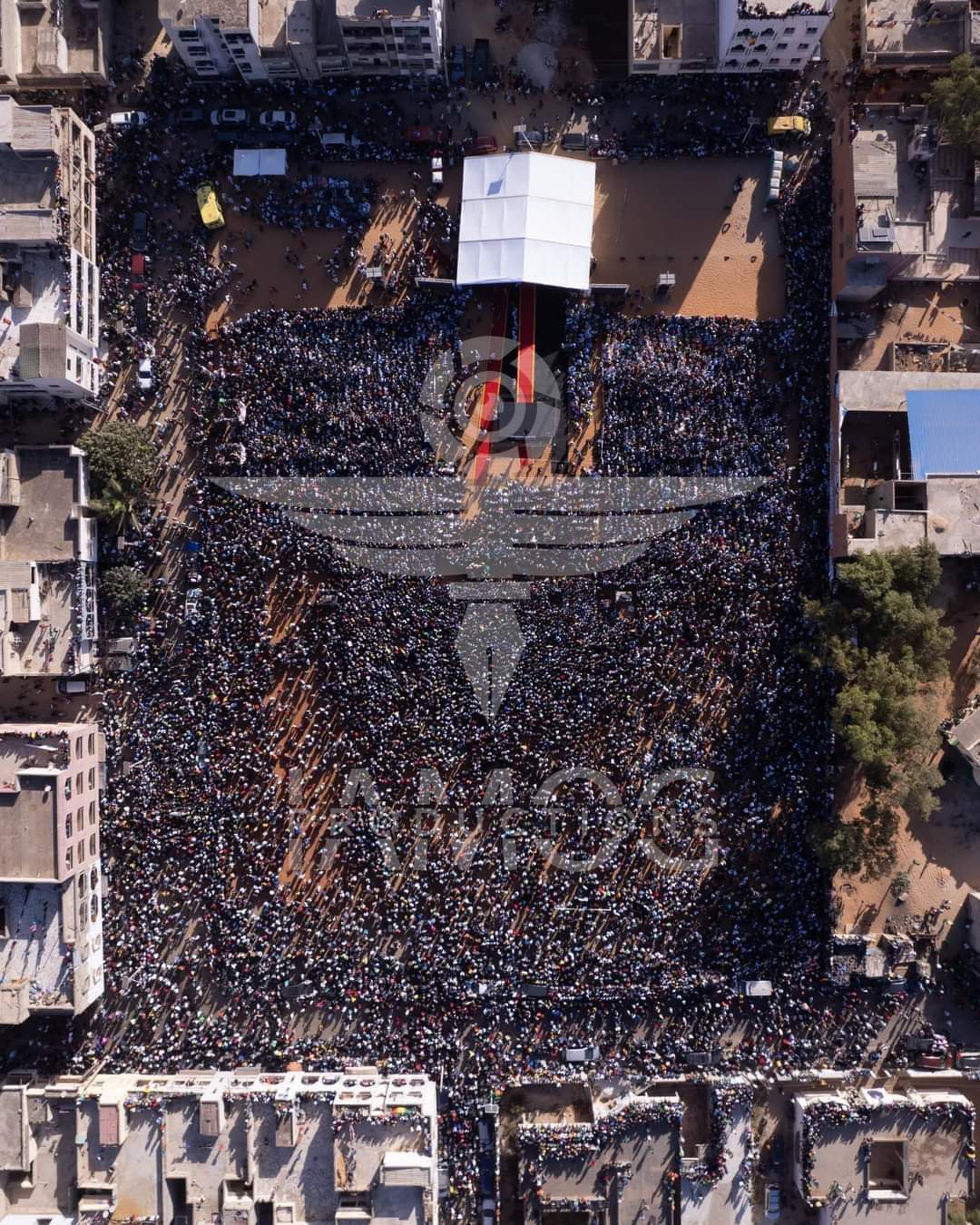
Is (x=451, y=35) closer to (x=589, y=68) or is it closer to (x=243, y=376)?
(x=589, y=68)

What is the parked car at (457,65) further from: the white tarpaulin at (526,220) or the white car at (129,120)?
the white car at (129,120)

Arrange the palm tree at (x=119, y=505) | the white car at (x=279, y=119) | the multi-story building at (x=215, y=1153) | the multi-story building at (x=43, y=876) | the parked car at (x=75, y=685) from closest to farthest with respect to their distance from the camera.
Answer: the multi-story building at (x=43, y=876) → the multi-story building at (x=215, y=1153) → the palm tree at (x=119, y=505) → the parked car at (x=75, y=685) → the white car at (x=279, y=119)

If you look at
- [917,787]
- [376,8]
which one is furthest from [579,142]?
[917,787]

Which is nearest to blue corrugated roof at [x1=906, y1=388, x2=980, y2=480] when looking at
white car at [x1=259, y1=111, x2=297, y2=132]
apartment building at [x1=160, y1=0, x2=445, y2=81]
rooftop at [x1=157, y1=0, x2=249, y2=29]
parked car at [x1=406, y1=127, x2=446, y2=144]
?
parked car at [x1=406, y1=127, x2=446, y2=144]

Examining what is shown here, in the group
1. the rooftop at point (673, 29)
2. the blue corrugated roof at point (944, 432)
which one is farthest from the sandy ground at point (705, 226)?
the blue corrugated roof at point (944, 432)

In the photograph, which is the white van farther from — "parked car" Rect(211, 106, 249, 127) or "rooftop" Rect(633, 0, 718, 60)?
"rooftop" Rect(633, 0, 718, 60)

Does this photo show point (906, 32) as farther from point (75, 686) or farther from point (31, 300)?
point (75, 686)

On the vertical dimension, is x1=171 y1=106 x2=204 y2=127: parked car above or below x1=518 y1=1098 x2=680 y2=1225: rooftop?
above
